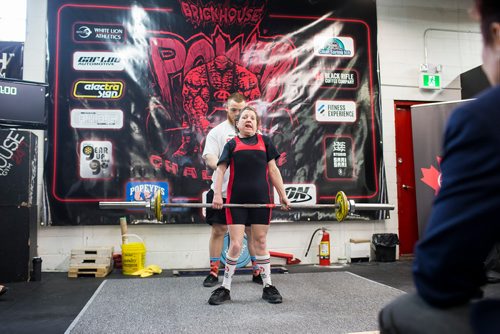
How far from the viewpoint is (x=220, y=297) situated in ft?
8.13

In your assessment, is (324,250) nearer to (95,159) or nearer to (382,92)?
(382,92)

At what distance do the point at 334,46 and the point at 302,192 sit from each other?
5.34ft

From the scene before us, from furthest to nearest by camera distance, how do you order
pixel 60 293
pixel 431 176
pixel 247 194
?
pixel 431 176 < pixel 60 293 < pixel 247 194

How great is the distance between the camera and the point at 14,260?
131 inches

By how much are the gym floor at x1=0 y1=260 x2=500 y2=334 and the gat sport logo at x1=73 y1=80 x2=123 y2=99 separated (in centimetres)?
170

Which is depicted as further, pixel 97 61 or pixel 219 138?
pixel 97 61

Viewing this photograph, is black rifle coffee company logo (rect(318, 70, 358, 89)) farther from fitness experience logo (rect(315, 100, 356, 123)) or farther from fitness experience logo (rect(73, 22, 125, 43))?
fitness experience logo (rect(73, 22, 125, 43))

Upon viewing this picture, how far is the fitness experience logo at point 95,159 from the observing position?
392 cm

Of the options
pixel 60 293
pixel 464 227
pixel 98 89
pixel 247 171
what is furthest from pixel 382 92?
pixel 464 227

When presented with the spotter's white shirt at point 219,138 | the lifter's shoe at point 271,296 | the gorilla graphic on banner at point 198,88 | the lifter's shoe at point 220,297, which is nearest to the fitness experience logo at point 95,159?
the gorilla graphic on banner at point 198,88

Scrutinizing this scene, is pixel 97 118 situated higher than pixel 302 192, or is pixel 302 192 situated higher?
pixel 97 118

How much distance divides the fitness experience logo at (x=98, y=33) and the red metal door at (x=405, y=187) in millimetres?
3103

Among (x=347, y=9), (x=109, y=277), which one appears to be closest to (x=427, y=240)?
(x=109, y=277)

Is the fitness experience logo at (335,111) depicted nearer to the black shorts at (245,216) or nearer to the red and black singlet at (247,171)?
the red and black singlet at (247,171)
